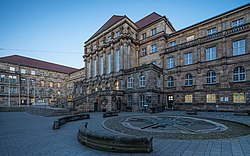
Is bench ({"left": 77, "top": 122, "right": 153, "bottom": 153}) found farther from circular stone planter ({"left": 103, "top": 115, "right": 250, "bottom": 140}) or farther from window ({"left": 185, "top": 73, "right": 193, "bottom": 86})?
window ({"left": 185, "top": 73, "right": 193, "bottom": 86})

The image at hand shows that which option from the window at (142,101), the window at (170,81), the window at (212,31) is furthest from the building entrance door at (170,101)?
the window at (212,31)

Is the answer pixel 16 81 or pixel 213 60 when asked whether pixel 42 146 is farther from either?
pixel 16 81

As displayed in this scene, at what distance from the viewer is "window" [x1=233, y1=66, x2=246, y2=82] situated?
16.7 m

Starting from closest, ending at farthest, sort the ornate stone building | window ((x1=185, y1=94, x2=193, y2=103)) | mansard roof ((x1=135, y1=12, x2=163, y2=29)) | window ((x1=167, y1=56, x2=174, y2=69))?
the ornate stone building
window ((x1=185, y1=94, x2=193, y2=103))
window ((x1=167, y1=56, x2=174, y2=69))
mansard roof ((x1=135, y1=12, x2=163, y2=29))

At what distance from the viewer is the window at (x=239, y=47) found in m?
17.0

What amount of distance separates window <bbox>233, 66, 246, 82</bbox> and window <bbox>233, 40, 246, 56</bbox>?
82.9 inches

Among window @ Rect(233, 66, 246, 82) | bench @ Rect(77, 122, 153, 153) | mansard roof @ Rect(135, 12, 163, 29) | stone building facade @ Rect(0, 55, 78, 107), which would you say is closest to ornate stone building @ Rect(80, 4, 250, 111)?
window @ Rect(233, 66, 246, 82)

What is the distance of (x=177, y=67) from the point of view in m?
22.7

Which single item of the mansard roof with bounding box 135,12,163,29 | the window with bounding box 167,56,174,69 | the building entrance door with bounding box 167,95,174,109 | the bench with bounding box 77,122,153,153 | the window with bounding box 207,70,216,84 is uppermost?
the mansard roof with bounding box 135,12,163,29

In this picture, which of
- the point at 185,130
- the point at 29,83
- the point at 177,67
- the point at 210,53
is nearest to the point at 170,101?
the point at 177,67

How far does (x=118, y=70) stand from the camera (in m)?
26.9

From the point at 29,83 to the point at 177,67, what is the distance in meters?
47.8

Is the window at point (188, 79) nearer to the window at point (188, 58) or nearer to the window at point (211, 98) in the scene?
the window at point (188, 58)

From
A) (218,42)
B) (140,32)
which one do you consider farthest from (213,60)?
(140,32)
